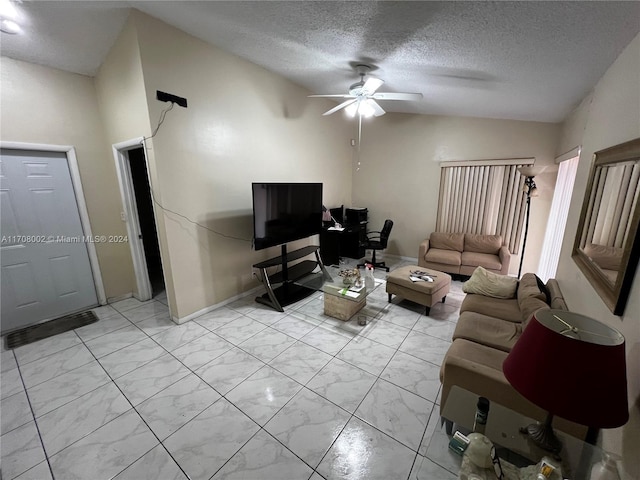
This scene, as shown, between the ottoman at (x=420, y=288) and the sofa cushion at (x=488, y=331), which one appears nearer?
the sofa cushion at (x=488, y=331)

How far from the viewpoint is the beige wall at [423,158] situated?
410cm

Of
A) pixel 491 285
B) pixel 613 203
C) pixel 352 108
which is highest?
pixel 352 108

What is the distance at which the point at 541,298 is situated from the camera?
2307 millimetres

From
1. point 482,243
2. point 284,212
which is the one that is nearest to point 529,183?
point 482,243

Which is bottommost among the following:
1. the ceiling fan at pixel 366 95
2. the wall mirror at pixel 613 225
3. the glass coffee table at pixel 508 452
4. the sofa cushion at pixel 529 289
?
the glass coffee table at pixel 508 452

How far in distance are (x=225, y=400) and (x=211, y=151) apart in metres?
2.57

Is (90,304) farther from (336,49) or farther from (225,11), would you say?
(336,49)

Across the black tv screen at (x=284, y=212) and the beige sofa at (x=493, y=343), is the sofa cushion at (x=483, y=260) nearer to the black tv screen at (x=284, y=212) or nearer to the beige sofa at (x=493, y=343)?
the beige sofa at (x=493, y=343)

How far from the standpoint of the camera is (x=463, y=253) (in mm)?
4504

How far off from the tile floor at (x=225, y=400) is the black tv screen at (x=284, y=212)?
3.55ft

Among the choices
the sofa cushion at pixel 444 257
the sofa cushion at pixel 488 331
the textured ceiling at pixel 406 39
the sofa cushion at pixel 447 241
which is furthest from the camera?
the sofa cushion at pixel 447 241

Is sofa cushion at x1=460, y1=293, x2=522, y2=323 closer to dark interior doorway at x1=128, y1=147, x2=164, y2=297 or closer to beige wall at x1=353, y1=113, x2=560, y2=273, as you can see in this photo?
beige wall at x1=353, y1=113, x2=560, y2=273

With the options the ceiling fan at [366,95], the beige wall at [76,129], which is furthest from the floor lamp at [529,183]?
the beige wall at [76,129]

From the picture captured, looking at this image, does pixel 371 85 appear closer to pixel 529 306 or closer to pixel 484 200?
pixel 529 306
